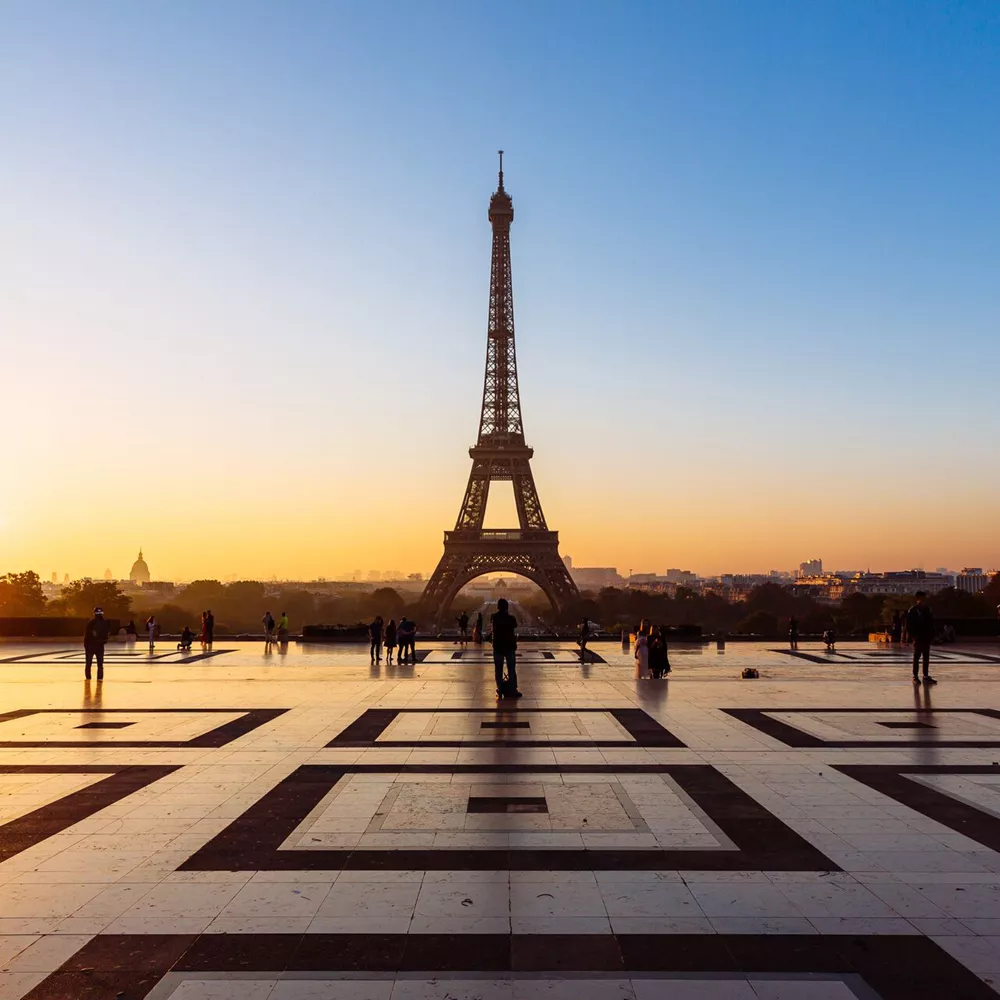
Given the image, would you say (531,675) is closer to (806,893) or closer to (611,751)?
(611,751)

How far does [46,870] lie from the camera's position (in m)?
6.59

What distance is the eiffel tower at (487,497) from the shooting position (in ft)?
230

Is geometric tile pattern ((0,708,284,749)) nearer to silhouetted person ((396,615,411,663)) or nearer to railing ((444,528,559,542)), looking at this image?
silhouetted person ((396,615,411,663))

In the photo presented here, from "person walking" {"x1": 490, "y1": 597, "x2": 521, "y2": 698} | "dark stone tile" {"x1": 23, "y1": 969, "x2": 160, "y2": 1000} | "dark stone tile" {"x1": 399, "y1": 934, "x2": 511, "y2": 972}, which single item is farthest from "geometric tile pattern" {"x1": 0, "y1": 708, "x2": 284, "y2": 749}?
"dark stone tile" {"x1": 399, "y1": 934, "x2": 511, "y2": 972}

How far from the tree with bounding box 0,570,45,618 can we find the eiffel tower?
2877cm

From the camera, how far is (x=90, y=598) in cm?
6950

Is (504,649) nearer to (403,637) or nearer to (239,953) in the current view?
(403,637)

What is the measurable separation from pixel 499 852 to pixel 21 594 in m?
67.6

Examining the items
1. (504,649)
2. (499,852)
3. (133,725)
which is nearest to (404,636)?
(504,649)

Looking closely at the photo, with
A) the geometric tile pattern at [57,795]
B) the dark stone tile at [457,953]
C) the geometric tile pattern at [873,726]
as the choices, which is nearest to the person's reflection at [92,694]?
the geometric tile pattern at [57,795]

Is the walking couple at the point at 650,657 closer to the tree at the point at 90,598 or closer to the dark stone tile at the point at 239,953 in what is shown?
the dark stone tile at the point at 239,953

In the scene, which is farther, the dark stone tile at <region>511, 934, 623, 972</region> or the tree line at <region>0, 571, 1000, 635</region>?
the tree line at <region>0, 571, 1000, 635</region>

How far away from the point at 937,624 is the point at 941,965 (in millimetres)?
31026

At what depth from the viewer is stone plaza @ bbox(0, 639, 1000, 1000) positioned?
484 centimetres
